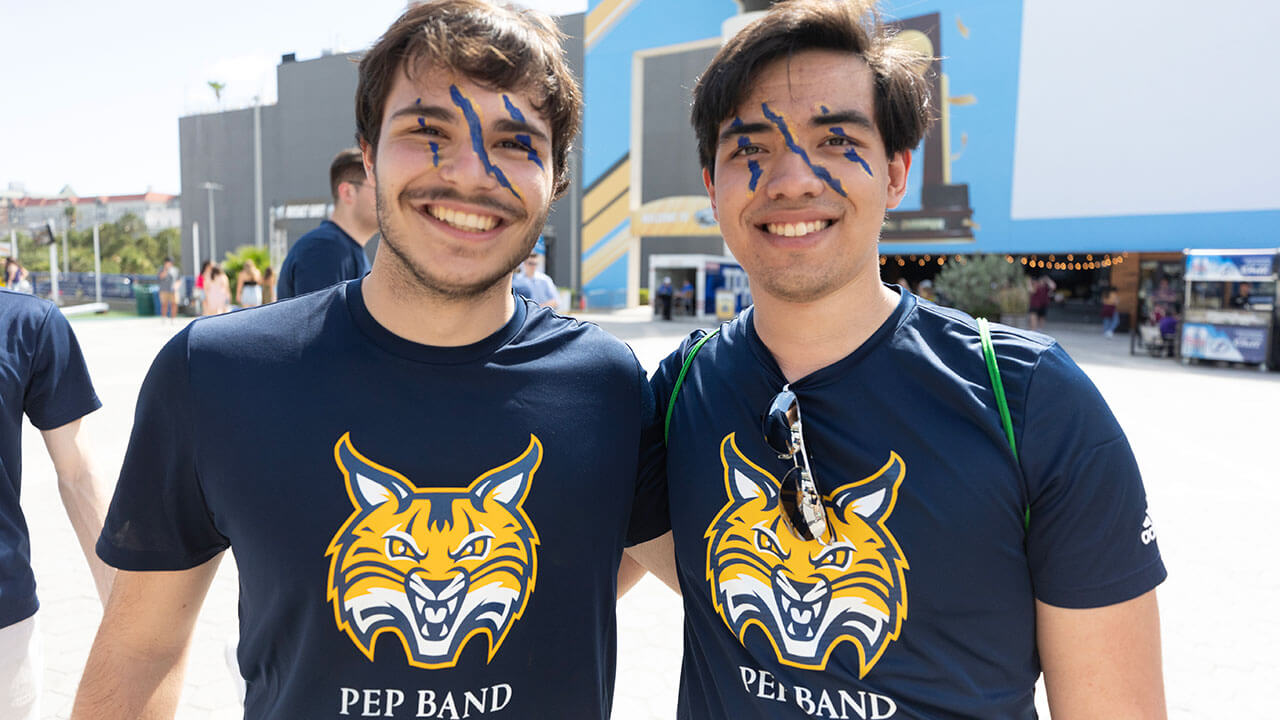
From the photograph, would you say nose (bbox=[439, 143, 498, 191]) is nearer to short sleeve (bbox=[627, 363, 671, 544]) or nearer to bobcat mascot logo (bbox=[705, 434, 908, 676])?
short sleeve (bbox=[627, 363, 671, 544])

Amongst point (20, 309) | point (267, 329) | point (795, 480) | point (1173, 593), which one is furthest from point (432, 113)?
point (1173, 593)

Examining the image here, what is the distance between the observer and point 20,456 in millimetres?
2176

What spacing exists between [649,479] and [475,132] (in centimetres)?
90

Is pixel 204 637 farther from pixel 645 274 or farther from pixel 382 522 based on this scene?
pixel 645 274

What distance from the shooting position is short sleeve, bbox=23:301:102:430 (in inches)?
87.2

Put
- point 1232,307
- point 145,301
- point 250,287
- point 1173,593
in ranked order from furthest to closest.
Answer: point 145,301 → point 250,287 → point 1232,307 → point 1173,593

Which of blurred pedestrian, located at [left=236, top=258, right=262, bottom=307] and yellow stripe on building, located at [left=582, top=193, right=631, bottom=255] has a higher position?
yellow stripe on building, located at [left=582, top=193, right=631, bottom=255]

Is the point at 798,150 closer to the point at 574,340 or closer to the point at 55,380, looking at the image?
the point at 574,340

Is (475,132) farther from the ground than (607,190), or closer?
closer

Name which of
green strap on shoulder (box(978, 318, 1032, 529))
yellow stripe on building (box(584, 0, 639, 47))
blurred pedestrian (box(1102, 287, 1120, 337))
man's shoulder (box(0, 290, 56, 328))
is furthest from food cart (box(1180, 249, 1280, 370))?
yellow stripe on building (box(584, 0, 639, 47))

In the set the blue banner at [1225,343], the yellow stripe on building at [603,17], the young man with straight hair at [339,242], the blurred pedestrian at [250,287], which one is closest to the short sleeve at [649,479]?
the young man with straight hair at [339,242]

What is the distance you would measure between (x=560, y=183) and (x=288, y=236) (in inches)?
1654

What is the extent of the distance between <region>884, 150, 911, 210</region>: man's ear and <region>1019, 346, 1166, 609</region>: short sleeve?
1.99 ft

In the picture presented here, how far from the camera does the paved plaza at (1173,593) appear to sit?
11.8 feet
